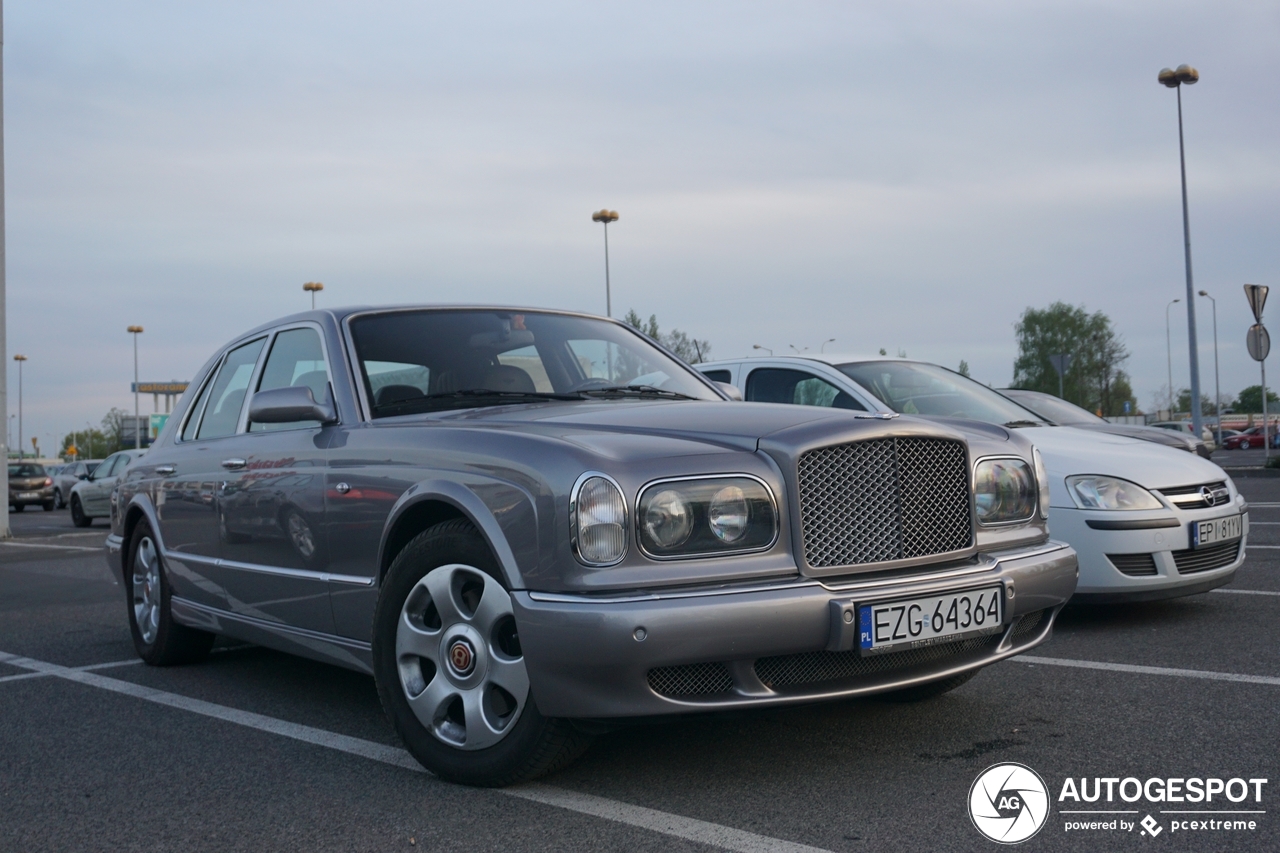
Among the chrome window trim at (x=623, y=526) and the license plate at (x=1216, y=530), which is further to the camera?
the license plate at (x=1216, y=530)

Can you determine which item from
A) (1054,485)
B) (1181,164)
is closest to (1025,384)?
(1181,164)

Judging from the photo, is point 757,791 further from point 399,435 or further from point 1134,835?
point 399,435

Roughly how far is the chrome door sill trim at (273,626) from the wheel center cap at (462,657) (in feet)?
1.74

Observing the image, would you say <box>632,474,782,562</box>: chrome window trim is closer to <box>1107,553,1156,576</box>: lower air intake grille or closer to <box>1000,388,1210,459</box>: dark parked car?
<box>1107,553,1156,576</box>: lower air intake grille

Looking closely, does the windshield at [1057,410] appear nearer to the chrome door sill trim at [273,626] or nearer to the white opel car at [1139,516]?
the white opel car at [1139,516]

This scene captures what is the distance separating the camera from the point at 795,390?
7723mm

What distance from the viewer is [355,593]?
4121 mm

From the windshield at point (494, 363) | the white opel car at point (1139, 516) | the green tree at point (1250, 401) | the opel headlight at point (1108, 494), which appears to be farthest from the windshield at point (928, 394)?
the green tree at point (1250, 401)

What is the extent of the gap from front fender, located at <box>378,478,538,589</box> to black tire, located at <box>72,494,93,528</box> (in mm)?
22678

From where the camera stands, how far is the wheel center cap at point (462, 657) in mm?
3555

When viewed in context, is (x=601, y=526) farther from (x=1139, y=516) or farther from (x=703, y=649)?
(x=1139, y=516)

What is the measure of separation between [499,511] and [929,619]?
1.25 meters
